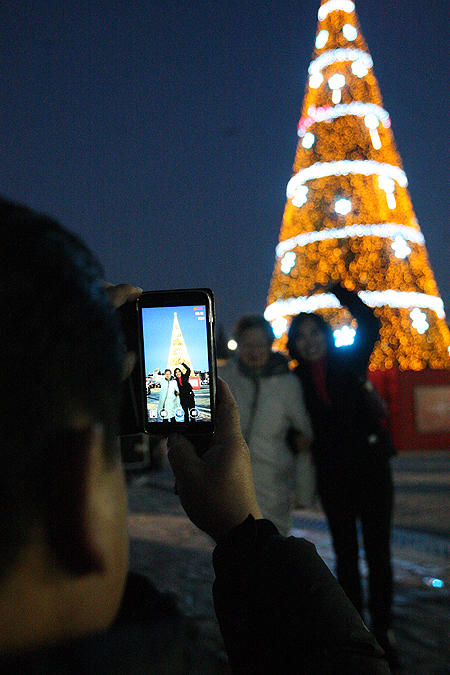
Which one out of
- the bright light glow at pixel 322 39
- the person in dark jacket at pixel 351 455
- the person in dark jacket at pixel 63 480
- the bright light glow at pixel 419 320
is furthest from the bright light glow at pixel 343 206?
the person in dark jacket at pixel 63 480

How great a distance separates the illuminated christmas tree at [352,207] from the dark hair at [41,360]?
64.2ft

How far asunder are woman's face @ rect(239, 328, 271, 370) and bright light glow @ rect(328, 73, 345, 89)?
19.3 m

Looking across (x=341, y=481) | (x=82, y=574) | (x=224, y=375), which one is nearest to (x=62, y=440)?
(x=82, y=574)

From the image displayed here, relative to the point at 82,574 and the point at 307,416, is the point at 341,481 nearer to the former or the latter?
the point at 307,416

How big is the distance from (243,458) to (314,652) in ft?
1.29

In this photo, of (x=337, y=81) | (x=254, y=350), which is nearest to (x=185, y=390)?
(x=254, y=350)

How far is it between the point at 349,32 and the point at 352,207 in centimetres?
601

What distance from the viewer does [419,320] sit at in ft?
67.1

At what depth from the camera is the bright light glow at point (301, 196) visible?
20.7 meters

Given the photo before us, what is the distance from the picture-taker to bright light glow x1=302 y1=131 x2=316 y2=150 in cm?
2053

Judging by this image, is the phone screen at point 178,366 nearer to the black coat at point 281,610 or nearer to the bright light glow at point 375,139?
the black coat at point 281,610

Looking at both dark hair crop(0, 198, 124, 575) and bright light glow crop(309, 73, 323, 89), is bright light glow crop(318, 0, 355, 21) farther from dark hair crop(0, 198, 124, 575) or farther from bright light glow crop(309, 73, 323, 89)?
dark hair crop(0, 198, 124, 575)

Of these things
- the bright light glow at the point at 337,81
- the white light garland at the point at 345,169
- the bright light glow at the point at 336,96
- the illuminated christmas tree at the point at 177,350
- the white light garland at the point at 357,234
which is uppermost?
the bright light glow at the point at 337,81

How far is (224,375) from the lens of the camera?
332 cm
